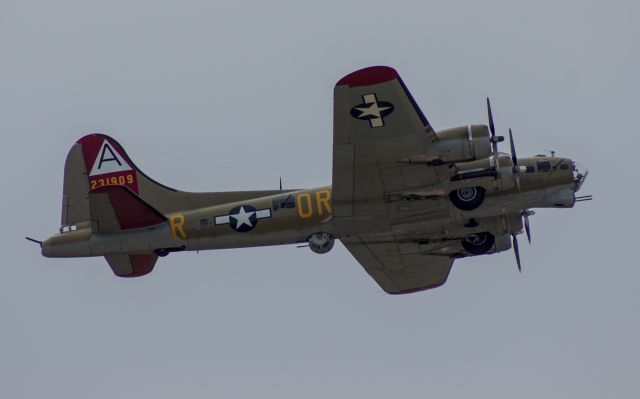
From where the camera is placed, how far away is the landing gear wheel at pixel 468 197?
2969 centimetres

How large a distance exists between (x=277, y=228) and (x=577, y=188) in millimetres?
8290

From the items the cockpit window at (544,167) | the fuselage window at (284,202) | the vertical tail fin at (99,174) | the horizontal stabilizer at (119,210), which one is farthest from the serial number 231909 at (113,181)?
the cockpit window at (544,167)

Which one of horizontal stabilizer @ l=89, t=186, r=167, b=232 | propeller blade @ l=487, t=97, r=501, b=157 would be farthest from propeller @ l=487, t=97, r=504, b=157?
horizontal stabilizer @ l=89, t=186, r=167, b=232

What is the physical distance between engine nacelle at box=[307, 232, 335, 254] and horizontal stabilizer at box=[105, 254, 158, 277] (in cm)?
514

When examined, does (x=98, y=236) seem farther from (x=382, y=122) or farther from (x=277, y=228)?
(x=382, y=122)

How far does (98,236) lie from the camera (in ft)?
102

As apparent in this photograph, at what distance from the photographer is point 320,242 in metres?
30.6

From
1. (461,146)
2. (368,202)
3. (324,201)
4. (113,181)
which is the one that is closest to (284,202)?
(324,201)

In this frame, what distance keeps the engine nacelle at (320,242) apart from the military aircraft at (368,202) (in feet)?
0.09

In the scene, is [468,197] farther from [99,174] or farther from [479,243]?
[99,174]

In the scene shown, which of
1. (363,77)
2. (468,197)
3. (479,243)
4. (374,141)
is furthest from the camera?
Answer: (479,243)

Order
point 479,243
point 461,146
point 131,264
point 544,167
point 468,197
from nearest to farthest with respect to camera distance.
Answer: point 461,146, point 468,197, point 544,167, point 131,264, point 479,243

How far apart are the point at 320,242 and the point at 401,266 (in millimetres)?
4179

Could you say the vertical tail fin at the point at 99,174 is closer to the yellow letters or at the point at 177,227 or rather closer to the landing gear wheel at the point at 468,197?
the yellow letters or at the point at 177,227
